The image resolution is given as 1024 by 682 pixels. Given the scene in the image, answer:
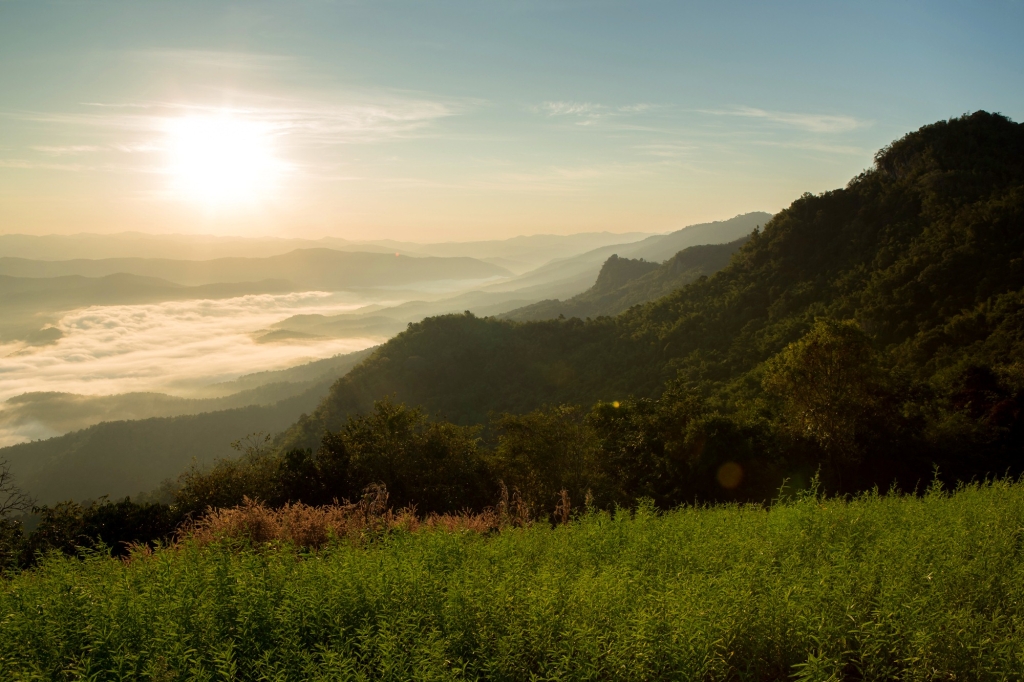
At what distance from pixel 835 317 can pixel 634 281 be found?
85.4 m

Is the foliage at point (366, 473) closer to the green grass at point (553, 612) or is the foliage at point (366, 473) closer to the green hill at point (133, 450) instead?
the green grass at point (553, 612)

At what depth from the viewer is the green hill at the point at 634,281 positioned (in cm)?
10331

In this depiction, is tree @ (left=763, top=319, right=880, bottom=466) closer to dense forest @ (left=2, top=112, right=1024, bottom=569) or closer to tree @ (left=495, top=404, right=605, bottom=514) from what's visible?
dense forest @ (left=2, top=112, right=1024, bottom=569)

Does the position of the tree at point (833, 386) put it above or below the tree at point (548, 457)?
above

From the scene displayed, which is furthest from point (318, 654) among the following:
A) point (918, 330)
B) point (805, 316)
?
point (805, 316)

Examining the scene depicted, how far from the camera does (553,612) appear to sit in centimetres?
529

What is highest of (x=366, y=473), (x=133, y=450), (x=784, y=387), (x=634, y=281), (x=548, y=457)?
(x=634, y=281)

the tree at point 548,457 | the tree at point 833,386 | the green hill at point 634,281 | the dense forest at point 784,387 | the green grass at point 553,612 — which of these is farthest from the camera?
the green hill at point 634,281

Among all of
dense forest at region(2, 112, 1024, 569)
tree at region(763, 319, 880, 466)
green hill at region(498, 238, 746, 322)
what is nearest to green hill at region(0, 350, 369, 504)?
dense forest at region(2, 112, 1024, 569)

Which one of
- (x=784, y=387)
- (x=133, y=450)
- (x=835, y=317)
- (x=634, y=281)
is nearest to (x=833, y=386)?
(x=784, y=387)

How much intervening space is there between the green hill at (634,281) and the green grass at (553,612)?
294 feet

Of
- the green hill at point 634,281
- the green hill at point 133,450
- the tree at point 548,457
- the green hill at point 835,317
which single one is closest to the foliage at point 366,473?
the tree at point 548,457

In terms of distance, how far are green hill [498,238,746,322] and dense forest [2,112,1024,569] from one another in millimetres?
42386

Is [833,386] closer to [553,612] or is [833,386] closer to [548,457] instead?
[548,457]
